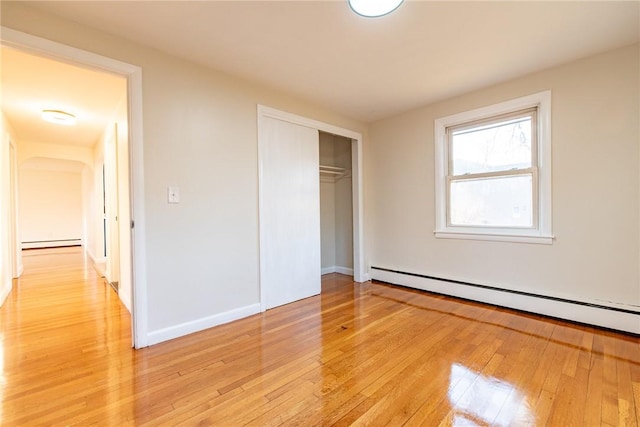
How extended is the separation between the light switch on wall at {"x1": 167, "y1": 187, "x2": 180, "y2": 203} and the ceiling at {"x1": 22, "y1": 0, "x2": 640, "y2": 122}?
3.82ft

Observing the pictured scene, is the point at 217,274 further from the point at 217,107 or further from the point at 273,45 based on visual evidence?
the point at 273,45

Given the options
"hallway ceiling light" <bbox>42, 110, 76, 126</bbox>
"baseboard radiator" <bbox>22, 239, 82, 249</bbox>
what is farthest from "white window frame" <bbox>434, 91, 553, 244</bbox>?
"baseboard radiator" <bbox>22, 239, 82, 249</bbox>

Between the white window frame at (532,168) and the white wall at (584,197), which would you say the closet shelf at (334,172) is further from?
the white wall at (584,197)

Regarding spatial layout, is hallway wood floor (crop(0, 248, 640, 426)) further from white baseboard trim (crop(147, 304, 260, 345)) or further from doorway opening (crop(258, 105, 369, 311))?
doorway opening (crop(258, 105, 369, 311))

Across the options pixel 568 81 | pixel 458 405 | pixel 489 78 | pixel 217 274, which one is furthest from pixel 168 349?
pixel 568 81

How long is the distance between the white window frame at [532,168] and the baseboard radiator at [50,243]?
10855 mm

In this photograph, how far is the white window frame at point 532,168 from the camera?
108 inches

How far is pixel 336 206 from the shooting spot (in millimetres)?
4879

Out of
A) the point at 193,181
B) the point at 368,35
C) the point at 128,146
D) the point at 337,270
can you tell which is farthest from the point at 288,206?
the point at 337,270

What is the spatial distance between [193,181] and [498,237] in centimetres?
321

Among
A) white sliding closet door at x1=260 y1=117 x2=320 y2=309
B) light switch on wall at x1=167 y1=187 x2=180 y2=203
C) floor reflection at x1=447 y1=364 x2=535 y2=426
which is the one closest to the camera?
floor reflection at x1=447 y1=364 x2=535 y2=426

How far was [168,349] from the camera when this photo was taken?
7.18ft

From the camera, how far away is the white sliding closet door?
3070mm

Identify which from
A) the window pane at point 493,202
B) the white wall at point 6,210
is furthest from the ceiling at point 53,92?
the window pane at point 493,202
